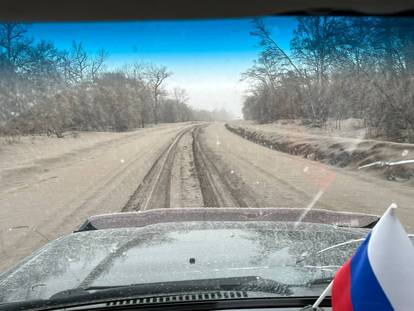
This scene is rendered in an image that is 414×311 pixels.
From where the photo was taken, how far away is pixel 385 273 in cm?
197

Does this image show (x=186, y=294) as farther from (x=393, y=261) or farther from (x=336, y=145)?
(x=336, y=145)

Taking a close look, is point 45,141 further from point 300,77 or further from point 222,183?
point 300,77

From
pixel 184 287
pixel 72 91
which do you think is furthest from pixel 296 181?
pixel 184 287

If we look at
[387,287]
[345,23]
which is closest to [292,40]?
[345,23]

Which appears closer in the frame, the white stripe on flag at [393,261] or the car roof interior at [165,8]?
the white stripe on flag at [393,261]

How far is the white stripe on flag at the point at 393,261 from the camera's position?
1.96 m

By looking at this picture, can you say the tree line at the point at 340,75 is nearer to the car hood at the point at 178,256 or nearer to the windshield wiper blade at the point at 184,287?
the car hood at the point at 178,256

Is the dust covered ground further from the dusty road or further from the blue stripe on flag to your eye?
the blue stripe on flag

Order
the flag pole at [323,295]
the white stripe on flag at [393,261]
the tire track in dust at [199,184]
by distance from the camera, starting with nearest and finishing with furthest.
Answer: the white stripe on flag at [393,261]
the flag pole at [323,295]
the tire track in dust at [199,184]

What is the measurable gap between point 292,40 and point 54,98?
1.78 metres

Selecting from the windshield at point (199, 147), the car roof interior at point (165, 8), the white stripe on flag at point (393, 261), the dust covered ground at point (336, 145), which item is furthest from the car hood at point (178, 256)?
the car roof interior at point (165, 8)

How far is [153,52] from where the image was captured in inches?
143

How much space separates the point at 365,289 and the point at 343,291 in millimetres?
159

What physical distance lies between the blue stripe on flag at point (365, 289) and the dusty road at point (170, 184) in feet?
7.38
